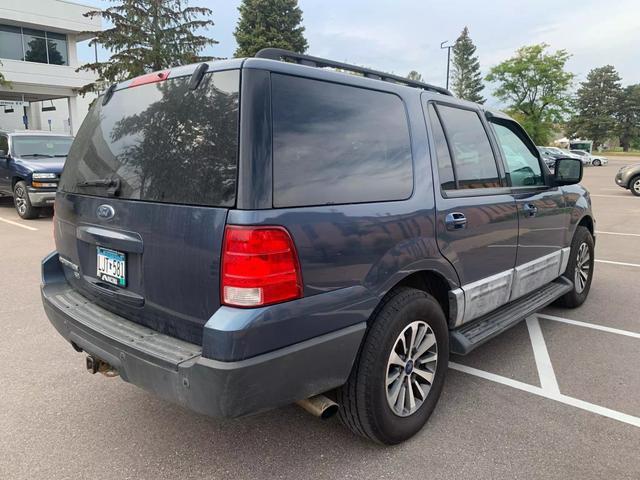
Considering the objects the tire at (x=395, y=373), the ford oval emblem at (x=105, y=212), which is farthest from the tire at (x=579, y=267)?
the ford oval emblem at (x=105, y=212)

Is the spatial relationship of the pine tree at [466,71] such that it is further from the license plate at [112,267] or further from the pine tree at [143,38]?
the license plate at [112,267]

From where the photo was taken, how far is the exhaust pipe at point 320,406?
7.57ft

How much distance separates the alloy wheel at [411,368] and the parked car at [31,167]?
9.73m

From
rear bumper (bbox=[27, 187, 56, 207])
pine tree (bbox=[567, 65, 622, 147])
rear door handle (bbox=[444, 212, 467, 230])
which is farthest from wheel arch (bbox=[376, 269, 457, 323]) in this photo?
pine tree (bbox=[567, 65, 622, 147])

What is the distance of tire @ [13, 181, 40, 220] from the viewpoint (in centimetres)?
1029

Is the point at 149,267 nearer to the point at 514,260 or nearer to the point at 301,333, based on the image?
the point at 301,333

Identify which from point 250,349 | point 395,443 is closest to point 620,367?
point 395,443

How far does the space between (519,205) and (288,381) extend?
2.34m

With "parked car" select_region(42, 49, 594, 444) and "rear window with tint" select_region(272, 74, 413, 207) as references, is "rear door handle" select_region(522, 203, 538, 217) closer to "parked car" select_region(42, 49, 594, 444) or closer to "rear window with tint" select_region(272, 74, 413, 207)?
"parked car" select_region(42, 49, 594, 444)

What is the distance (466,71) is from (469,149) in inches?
2887

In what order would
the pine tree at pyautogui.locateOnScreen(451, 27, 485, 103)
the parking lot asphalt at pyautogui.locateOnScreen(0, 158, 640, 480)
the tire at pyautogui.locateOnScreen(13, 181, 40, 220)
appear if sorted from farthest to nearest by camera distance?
1. the pine tree at pyautogui.locateOnScreen(451, 27, 485, 103)
2. the tire at pyautogui.locateOnScreen(13, 181, 40, 220)
3. the parking lot asphalt at pyautogui.locateOnScreen(0, 158, 640, 480)

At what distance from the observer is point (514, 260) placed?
3537mm

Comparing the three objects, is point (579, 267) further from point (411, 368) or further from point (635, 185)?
point (635, 185)

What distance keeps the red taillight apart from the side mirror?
305 centimetres
